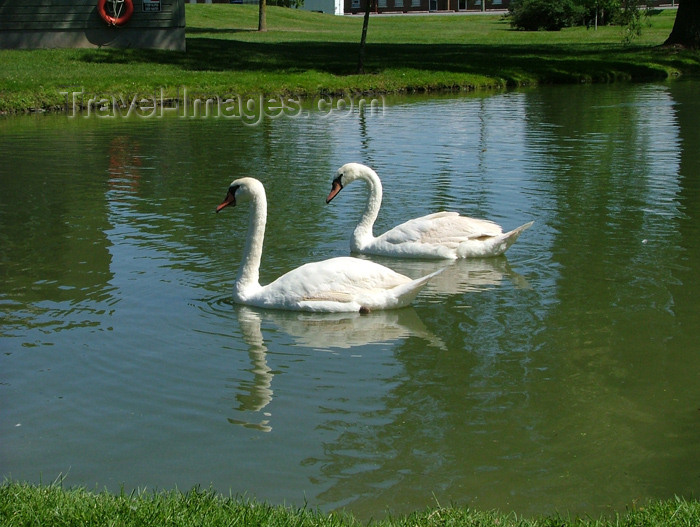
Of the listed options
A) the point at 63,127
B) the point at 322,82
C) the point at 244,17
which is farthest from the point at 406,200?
the point at 244,17

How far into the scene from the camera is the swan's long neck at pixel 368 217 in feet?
35.4

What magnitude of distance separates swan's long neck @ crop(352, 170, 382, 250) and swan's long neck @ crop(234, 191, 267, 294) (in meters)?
1.90

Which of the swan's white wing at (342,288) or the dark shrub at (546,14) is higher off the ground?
the dark shrub at (546,14)

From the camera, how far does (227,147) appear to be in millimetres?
18922

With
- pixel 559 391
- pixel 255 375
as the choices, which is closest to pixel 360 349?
pixel 255 375

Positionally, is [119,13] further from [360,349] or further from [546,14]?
[546,14]

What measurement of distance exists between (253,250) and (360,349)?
5.75ft

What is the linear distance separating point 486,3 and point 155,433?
95.6 meters

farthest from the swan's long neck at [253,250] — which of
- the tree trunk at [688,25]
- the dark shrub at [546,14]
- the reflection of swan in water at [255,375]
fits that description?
the dark shrub at [546,14]

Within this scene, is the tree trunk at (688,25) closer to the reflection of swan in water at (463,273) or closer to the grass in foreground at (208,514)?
the reflection of swan in water at (463,273)

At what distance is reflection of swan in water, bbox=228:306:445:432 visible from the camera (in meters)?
7.76

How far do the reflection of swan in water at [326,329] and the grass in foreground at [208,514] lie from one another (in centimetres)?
214

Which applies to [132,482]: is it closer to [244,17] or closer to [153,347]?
[153,347]

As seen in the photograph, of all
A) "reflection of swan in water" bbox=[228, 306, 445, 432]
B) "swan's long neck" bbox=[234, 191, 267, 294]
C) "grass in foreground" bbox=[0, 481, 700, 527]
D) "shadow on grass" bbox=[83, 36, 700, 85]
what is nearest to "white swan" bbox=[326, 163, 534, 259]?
"reflection of swan in water" bbox=[228, 306, 445, 432]
